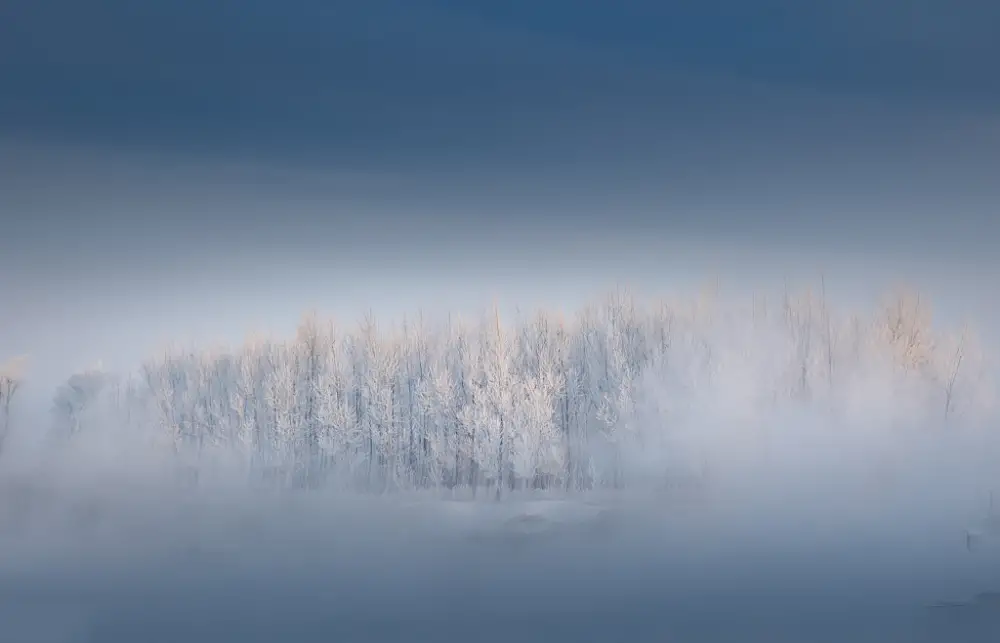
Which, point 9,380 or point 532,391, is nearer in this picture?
point 9,380

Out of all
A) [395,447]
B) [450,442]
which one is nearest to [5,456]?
[395,447]

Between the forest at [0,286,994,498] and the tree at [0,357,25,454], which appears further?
the forest at [0,286,994,498]

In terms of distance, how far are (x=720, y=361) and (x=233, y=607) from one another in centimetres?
363

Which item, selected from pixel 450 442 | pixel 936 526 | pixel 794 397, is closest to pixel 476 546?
pixel 450 442

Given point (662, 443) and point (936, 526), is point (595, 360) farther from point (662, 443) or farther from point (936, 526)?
point (936, 526)

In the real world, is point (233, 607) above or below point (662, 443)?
below

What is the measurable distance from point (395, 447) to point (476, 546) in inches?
37.6

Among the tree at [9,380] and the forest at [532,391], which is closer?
the tree at [9,380]

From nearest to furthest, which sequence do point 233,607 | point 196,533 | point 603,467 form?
point 233,607 → point 196,533 → point 603,467

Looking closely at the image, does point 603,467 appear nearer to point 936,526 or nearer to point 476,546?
point 476,546

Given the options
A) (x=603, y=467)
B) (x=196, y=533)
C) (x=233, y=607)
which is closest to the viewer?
(x=233, y=607)

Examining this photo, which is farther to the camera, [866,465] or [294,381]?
[294,381]

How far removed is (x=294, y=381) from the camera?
6172 millimetres

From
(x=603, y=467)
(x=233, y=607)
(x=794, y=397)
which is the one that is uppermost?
(x=794, y=397)
